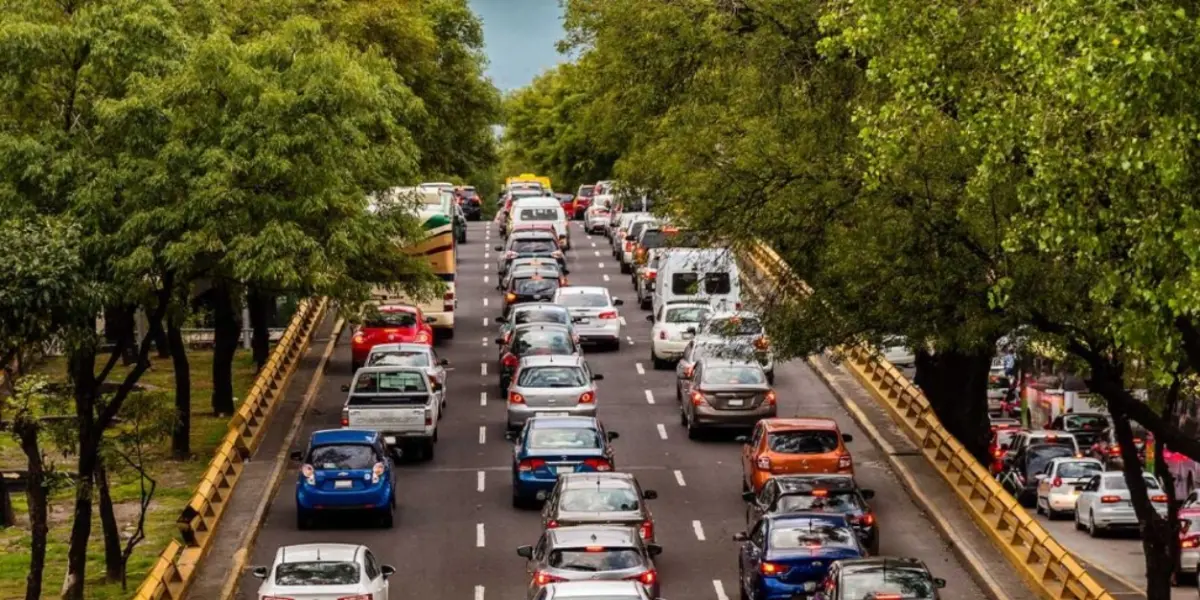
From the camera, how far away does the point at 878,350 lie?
34875mm

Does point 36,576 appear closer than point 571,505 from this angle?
Yes

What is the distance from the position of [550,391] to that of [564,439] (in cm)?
551

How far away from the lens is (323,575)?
84.5 feet

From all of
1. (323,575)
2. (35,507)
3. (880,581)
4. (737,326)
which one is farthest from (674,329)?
(880,581)

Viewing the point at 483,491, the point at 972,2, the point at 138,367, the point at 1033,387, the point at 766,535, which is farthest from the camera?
the point at 1033,387

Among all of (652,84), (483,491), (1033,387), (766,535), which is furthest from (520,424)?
(1033,387)

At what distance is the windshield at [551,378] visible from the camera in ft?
135

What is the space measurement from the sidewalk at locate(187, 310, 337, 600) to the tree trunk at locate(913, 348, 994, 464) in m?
12.8

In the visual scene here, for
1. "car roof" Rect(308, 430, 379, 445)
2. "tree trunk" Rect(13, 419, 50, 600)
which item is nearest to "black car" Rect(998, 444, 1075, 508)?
"car roof" Rect(308, 430, 379, 445)

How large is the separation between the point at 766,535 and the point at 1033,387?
39.8m

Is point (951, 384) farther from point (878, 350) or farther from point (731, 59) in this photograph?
point (731, 59)

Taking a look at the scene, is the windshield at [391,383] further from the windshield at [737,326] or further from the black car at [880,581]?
the black car at [880,581]

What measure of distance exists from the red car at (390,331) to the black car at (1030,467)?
14976mm

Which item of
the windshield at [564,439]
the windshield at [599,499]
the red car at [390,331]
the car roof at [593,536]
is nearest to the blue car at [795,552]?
the car roof at [593,536]
